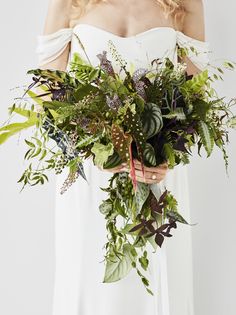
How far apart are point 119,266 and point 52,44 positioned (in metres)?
0.78

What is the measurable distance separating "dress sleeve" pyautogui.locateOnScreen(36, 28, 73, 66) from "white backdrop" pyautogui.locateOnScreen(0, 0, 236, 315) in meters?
0.36

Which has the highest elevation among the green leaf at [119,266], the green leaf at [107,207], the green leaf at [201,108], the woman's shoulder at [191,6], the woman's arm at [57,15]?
the woman's shoulder at [191,6]

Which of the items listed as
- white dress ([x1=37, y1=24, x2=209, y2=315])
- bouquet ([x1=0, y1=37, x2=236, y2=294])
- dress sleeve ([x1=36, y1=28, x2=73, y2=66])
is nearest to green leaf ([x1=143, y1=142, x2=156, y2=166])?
bouquet ([x1=0, y1=37, x2=236, y2=294])

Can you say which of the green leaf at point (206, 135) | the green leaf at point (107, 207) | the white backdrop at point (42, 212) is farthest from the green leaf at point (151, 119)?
the white backdrop at point (42, 212)

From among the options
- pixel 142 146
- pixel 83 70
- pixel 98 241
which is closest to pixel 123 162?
pixel 142 146

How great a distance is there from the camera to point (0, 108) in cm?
223

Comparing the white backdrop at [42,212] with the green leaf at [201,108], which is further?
the white backdrop at [42,212]

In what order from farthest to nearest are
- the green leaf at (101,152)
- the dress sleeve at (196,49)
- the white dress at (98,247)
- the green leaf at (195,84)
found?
the dress sleeve at (196,49) → the white dress at (98,247) → the green leaf at (195,84) → the green leaf at (101,152)

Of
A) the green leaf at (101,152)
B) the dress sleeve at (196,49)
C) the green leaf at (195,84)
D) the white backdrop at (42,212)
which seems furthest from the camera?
the white backdrop at (42,212)

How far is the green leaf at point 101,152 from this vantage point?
1.35 m

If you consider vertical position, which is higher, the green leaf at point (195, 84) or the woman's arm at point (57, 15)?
the woman's arm at point (57, 15)

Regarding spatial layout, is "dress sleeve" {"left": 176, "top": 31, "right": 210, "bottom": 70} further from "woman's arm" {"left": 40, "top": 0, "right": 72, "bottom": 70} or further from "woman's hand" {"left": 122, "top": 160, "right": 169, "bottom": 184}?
"woman's hand" {"left": 122, "top": 160, "right": 169, "bottom": 184}

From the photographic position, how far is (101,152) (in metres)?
1.36

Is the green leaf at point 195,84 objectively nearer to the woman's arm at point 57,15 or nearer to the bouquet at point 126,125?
the bouquet at point 126,125
